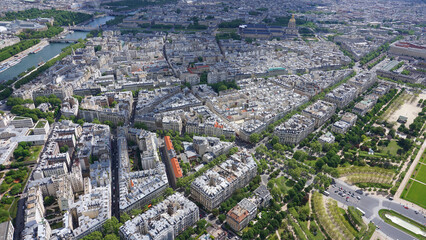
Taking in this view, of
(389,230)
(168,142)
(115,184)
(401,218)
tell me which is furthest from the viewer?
(168,142)

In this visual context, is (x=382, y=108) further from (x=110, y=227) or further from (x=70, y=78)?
(x=70, y=78)

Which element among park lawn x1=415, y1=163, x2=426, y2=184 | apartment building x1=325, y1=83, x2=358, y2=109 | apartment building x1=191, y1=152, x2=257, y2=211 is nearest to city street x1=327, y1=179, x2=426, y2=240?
park lawn x1=415, y1=163, x2=426, y2=184

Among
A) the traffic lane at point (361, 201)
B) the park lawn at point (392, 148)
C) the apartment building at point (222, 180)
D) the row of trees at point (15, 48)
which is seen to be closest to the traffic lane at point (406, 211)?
the traffic lane at point (361, 201)

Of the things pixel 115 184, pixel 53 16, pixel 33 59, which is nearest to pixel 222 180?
pixel 115 184

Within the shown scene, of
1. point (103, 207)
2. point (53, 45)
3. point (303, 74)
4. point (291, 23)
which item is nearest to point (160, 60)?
point (303, 74)

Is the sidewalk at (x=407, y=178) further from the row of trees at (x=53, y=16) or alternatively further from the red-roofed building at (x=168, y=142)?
the row of trees at (x=53, y=16)

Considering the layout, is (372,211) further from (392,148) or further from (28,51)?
(28,51)

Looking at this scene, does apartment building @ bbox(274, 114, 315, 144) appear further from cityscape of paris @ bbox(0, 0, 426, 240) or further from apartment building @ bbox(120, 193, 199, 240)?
apartment building @ bbox(120, 193, 199, 240)
